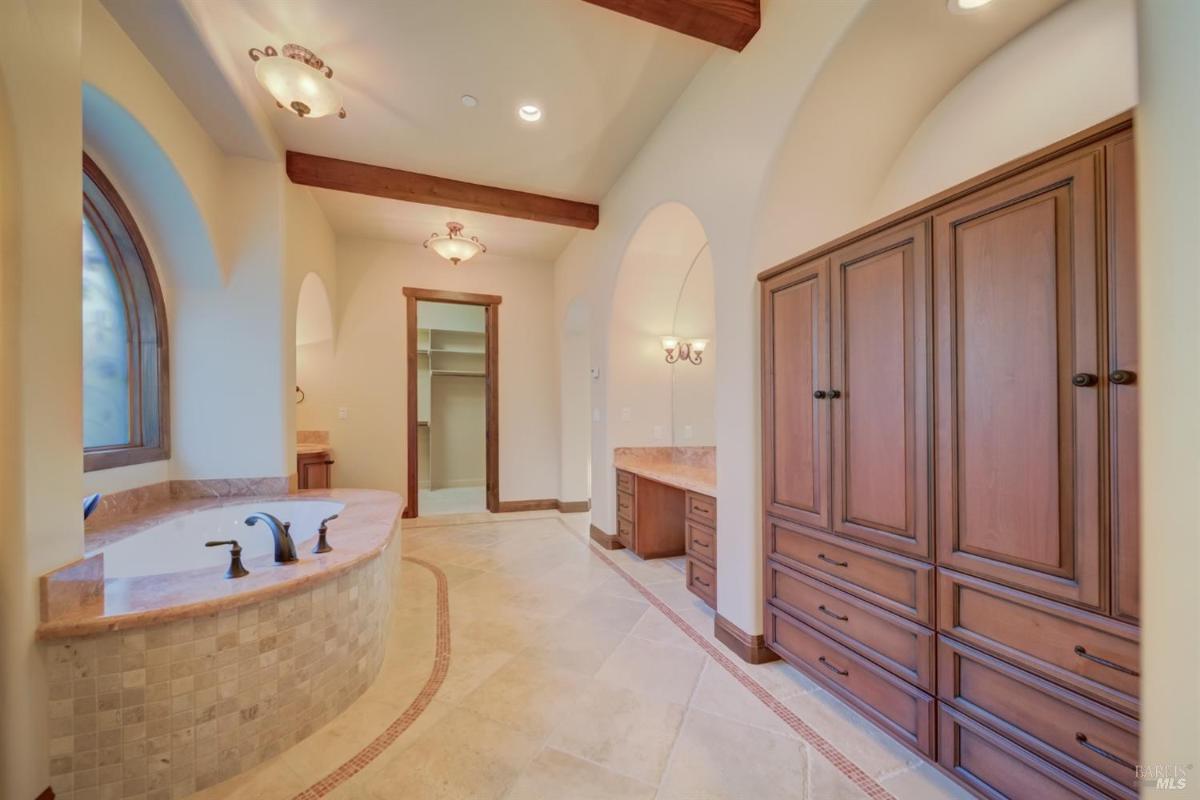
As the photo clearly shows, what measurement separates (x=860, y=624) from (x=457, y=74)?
3450 millimetres

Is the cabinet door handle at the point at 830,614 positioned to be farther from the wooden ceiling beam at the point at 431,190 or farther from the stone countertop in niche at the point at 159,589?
the wooden ceiling beam at the point at 431,190

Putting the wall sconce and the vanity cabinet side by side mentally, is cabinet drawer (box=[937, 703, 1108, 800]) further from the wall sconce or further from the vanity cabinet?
the vanity cabinet

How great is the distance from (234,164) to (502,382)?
3.17 m

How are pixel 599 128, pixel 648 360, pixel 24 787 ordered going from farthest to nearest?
pixel 648 360, pixel 599 128, pixel 24 787

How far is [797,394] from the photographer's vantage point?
2049 millimetres

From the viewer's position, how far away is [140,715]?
1.40 meters

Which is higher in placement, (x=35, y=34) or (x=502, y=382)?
(x=35, y=34)

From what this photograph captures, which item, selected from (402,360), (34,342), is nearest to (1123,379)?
(34,342)

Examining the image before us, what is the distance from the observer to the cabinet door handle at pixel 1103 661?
1074 millimetres

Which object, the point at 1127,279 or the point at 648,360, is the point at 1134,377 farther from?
the point at 648,360

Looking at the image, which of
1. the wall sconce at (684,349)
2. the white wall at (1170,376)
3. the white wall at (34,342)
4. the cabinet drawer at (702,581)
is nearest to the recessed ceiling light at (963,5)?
the white wall at (1170,376)

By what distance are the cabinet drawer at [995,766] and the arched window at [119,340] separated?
13.4 ft

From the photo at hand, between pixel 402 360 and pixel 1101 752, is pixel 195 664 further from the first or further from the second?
pixel 402 360

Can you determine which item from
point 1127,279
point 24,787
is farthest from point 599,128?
point 24,787
